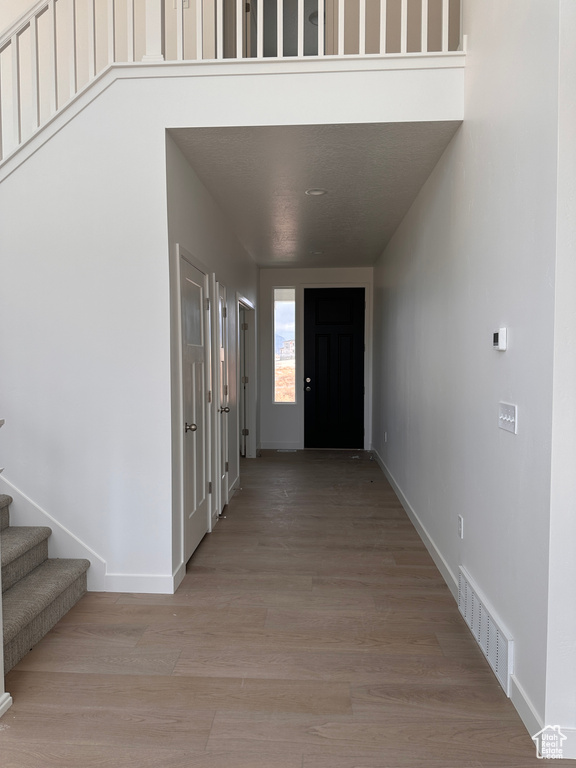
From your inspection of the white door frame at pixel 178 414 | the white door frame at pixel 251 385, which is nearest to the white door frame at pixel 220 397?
the white door frame at pixel 178 414

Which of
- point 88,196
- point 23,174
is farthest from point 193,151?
point 23,174

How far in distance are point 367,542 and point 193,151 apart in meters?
2.83

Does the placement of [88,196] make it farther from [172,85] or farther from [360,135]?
Answer: [360,135]

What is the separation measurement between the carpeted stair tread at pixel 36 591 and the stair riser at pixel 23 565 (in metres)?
0.03

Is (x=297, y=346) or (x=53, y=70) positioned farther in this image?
(x=297, y=346)

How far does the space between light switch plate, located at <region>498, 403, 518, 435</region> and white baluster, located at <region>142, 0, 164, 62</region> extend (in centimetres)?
253

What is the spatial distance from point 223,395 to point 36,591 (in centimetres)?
238

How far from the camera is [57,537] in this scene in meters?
3.00

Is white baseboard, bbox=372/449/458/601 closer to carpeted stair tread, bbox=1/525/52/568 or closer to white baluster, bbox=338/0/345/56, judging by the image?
carpeted stair tread, bbox=1/525/52/568

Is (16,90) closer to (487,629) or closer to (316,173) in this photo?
(316,173)

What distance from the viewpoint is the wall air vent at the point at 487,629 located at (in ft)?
6.80

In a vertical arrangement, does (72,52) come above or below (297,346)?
above

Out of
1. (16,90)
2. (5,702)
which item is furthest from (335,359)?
(5,702)

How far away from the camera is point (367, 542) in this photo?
383 centimetres
